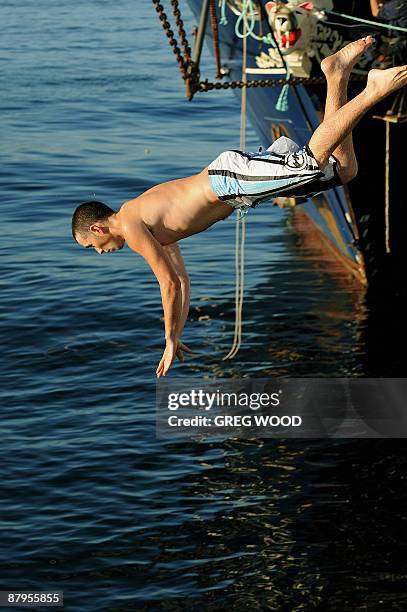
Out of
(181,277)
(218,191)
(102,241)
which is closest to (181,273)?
(181,277)

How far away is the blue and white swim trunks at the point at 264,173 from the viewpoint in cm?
1260

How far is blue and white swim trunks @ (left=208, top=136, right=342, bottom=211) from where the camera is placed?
12602mm

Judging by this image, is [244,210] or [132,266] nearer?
[244,210]

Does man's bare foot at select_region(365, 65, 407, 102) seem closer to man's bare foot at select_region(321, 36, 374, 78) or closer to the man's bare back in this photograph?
man's bare foot at select_region(321, 36, 374, 78)

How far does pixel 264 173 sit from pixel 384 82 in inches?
53.3

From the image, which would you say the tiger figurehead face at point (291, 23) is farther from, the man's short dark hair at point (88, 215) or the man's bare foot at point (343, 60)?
the man's short dark hair at point (88, 215)

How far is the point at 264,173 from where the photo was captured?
12.7m

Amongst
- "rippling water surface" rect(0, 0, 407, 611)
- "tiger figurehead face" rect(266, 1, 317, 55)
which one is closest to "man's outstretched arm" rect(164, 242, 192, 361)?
"rippling water surface" rect(0, 0, 407, 611)

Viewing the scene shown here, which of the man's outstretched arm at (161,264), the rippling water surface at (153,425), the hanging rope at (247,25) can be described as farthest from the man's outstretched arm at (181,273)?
the hanging rope at (247,25)

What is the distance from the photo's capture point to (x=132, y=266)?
34.0 metres

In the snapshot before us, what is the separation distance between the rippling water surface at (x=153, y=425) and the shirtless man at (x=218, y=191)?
26.9ft

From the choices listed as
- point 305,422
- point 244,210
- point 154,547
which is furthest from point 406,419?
point 244,210

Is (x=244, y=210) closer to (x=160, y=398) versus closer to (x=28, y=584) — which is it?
(x=28, y=584)

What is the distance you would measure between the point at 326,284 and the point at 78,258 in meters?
6.16
